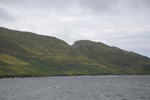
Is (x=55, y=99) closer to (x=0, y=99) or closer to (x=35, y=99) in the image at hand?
(x=35, y=99)

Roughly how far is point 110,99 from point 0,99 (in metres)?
29.0

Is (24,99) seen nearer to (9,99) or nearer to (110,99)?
(9,99)

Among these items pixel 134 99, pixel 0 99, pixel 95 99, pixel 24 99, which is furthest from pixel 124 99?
pixel 0 99

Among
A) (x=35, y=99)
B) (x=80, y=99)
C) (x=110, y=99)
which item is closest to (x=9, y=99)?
(x=35, y=99)

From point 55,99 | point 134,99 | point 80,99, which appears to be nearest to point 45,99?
point 55,99

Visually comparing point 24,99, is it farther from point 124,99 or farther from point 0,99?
point 124,99

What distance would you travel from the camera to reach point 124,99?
78250 millimetres

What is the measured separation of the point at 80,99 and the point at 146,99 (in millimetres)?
17396

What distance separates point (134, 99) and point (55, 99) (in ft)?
68.6

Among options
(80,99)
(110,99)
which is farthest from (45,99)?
(110,99)

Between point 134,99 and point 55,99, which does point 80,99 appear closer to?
point 55,99

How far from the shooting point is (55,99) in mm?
79062

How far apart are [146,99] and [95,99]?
1343cm

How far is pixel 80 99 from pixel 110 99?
7926 mm
